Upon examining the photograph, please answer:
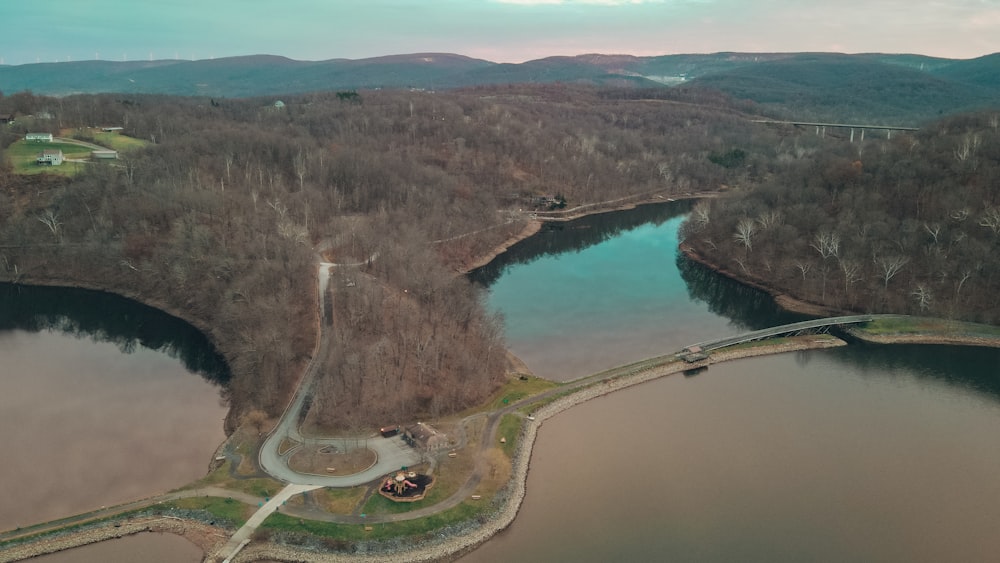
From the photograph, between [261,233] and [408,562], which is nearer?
[408,562]

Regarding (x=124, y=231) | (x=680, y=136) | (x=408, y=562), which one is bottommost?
(x=408, y=562)

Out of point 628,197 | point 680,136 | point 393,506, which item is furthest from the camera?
point 680,136

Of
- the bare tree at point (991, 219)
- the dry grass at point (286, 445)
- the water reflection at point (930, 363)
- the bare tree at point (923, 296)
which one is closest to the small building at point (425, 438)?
the dry grass at point (286, 445)

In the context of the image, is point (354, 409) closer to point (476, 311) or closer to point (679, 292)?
point (476, 311)

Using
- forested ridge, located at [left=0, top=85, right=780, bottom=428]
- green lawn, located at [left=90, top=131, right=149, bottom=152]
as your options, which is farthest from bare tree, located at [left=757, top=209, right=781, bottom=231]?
green lawn, located at [left=90, top=131, right=149, bottom=152]

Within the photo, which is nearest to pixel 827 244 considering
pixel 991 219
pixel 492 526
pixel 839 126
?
pixel 991 219

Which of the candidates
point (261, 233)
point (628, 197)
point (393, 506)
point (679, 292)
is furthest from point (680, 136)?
point (393, 506)
